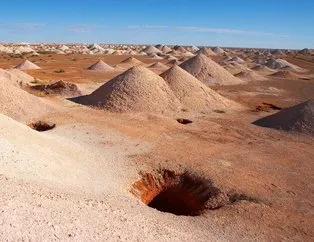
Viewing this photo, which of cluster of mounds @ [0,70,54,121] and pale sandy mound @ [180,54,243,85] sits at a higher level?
cluster of mounds @ [0,70,54,121]

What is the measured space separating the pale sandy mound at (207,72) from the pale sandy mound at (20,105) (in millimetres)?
18113

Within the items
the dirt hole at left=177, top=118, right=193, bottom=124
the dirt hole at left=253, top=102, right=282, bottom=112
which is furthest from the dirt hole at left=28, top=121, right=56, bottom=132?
the dirt hole at left=253, top=102, right=282, bottom=112

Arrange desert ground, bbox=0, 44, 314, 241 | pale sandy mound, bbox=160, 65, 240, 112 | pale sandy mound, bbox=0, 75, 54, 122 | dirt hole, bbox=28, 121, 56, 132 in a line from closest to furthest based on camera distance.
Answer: desert ground, bbox=0, 44, 314, 241 → dirt hole, bbox=28, 121, 56, 132 → pale sandy mound, bbox=0, 75, 54, 122 → pale sandy mound, bbox=160, 65, 240, 112

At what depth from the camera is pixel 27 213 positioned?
7.40 metres

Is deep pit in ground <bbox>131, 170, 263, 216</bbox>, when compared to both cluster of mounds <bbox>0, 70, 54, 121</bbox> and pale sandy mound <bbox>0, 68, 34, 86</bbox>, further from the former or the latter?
pale sandy mound <bbox>0, 68, 34, 86</bbox>

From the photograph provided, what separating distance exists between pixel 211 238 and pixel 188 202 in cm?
302

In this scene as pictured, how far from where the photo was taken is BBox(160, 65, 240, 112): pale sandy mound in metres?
23.7

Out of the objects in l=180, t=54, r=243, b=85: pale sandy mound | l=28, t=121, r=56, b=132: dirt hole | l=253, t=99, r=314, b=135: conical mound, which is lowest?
l=180, t=54, r=243, b=85: pale sandy mound

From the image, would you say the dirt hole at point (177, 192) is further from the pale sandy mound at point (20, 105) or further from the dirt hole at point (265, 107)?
the dirt hole at point (265, 107)

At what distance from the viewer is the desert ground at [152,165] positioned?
818cm

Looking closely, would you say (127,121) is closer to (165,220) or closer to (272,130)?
(272,130)

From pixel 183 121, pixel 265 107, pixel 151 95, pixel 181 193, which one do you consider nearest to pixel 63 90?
pixel 151 95

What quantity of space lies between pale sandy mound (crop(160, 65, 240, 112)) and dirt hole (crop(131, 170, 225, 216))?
416 inches

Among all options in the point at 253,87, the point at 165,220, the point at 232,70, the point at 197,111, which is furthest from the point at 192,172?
the point at 232,70
